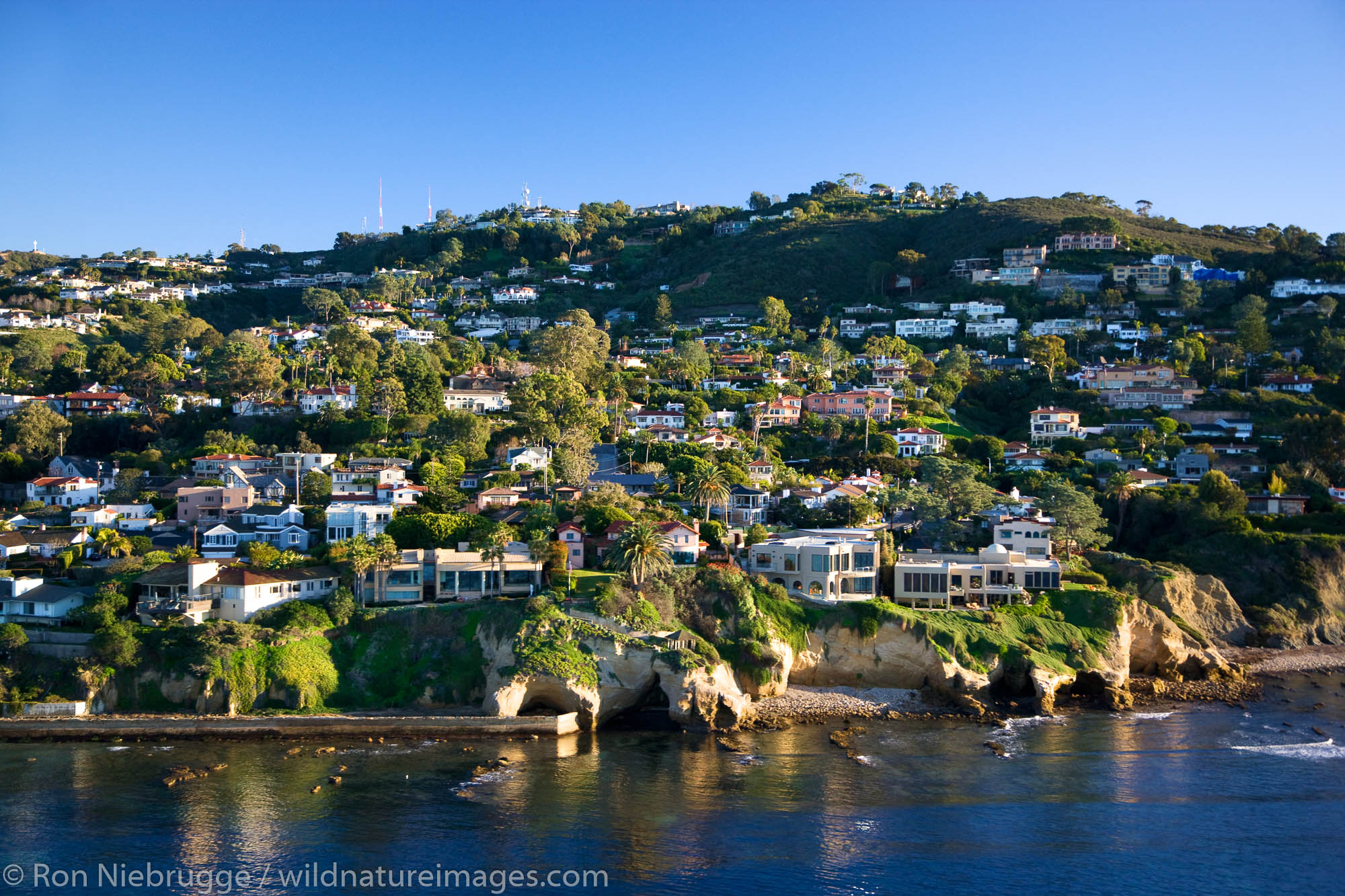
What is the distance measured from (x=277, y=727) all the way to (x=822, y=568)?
24094 mm

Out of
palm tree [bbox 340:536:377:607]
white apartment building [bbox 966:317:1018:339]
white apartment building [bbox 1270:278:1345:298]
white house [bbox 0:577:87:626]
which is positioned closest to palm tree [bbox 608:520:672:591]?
palm tree [bbox 340:536:377:607]

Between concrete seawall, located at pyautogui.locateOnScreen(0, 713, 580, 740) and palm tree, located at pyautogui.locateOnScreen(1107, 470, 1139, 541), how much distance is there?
136 feet

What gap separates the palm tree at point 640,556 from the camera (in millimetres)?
46375

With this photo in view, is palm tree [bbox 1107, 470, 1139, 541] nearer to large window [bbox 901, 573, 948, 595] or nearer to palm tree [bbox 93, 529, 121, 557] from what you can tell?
large window [bbox 901, 573, 948, 595]

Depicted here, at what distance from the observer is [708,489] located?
2175 inches

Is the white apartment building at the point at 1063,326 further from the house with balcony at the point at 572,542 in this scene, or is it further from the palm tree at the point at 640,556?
the palm tree at the point at 640,556

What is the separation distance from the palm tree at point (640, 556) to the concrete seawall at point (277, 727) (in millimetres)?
7809

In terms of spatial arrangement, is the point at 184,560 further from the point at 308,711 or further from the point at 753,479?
the point at 753,479

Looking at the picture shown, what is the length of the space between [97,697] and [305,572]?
371 inches

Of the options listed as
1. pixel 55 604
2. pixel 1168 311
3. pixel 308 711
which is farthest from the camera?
pixel 1168 311

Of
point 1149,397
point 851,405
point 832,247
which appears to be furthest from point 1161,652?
point 832,247

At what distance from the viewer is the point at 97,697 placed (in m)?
42.0

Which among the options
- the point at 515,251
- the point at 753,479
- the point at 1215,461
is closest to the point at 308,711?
the point at 753,479

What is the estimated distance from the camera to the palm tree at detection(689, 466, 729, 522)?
5538cm
